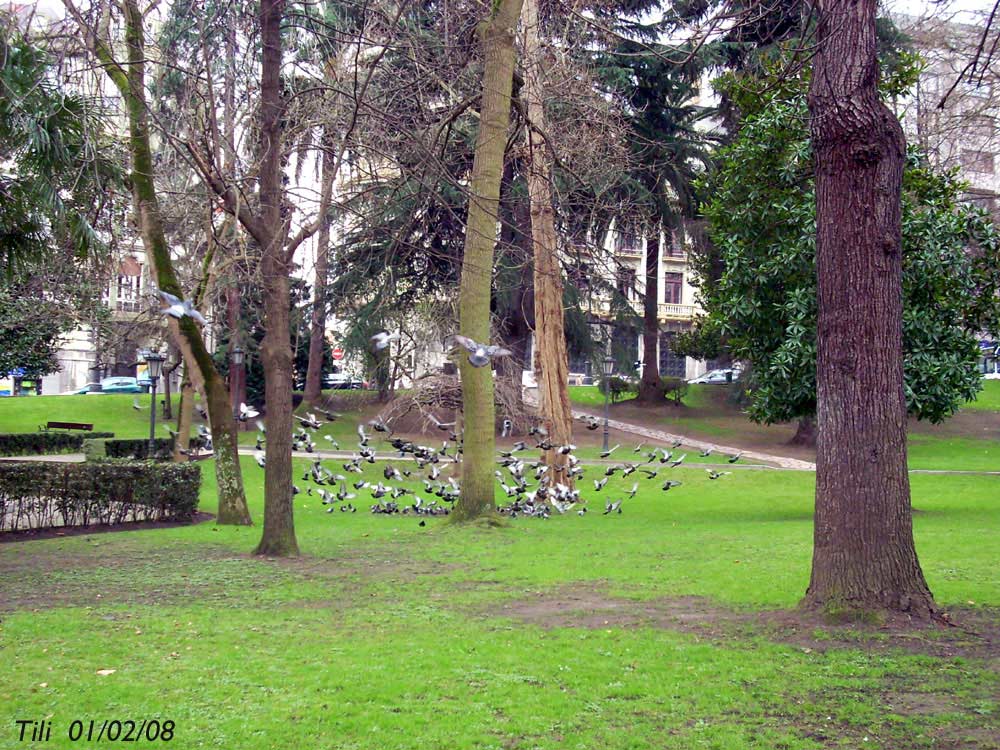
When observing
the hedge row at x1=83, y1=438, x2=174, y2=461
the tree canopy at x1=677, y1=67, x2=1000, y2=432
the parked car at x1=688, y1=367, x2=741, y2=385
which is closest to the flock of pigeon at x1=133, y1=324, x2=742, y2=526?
the tree canopy at x1=677, y1=67, x2=1000, y2=432

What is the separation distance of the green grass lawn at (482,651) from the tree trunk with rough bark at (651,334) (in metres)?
26.6

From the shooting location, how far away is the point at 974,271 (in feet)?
54.9

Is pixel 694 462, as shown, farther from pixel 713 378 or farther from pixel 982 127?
pixel 713 378

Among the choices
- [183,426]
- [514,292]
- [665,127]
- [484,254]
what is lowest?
[183,426]

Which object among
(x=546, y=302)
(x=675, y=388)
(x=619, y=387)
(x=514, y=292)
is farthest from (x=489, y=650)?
(x=675, y=388)

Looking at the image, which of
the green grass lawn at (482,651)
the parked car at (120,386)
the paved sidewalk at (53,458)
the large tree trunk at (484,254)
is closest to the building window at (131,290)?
the paved sidewalk at (53,458)

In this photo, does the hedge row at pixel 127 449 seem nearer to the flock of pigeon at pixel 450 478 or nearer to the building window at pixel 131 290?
the building window at pixel 131 290

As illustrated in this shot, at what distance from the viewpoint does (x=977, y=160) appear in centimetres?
2697

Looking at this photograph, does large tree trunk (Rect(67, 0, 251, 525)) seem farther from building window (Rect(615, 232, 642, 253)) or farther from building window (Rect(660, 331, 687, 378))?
building window (Rect(660, 331, 687, 378))

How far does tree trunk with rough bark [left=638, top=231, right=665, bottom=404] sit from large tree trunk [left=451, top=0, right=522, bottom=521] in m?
22.2

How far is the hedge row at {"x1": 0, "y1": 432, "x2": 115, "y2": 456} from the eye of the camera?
1075 inches

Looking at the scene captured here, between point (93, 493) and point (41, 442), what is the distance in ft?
48.1

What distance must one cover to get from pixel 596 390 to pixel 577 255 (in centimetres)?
3352
